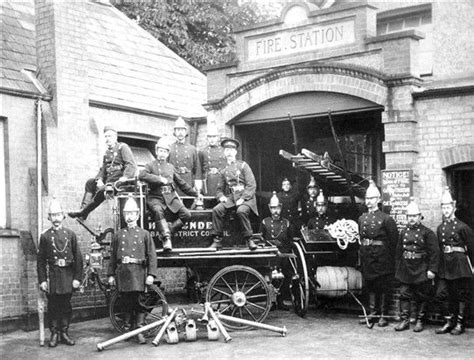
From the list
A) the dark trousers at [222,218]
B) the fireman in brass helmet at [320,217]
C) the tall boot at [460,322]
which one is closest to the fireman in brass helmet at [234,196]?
the dark trousers at [222,218]

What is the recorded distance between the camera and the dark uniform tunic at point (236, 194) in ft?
33.6

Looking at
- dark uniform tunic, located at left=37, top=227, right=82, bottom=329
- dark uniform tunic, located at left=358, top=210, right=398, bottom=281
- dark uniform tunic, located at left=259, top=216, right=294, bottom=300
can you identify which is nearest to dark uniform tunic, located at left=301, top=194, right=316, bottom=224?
dark uniform tunic, located at left=259, top=216, right=294, bottom=300

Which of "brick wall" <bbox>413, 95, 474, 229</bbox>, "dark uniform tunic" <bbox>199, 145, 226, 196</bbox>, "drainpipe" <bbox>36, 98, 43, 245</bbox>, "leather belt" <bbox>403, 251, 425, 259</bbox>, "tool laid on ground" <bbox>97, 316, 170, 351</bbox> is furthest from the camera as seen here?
"dark uniform tunic" <bbox>199, 145, 226, 196</bbox>

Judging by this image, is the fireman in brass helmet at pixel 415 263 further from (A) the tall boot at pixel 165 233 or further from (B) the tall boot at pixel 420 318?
(A) the tall boot at pixel 165 233

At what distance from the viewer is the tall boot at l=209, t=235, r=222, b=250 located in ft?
33.4

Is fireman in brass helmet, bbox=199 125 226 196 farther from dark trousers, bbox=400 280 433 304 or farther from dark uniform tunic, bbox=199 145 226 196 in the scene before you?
dark trousers, bbox=400 280 433 304

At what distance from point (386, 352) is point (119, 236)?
380cm

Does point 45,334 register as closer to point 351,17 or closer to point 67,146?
point 67,146

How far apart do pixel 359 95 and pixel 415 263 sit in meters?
3.12

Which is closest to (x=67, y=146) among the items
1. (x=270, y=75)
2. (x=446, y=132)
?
(x=270, y=75)

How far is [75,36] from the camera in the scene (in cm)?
1195

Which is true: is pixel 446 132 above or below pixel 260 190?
above

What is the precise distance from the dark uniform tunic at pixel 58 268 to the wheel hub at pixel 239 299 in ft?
7.15

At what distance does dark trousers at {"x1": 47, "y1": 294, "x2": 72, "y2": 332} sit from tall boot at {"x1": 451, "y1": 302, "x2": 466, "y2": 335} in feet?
17.6
